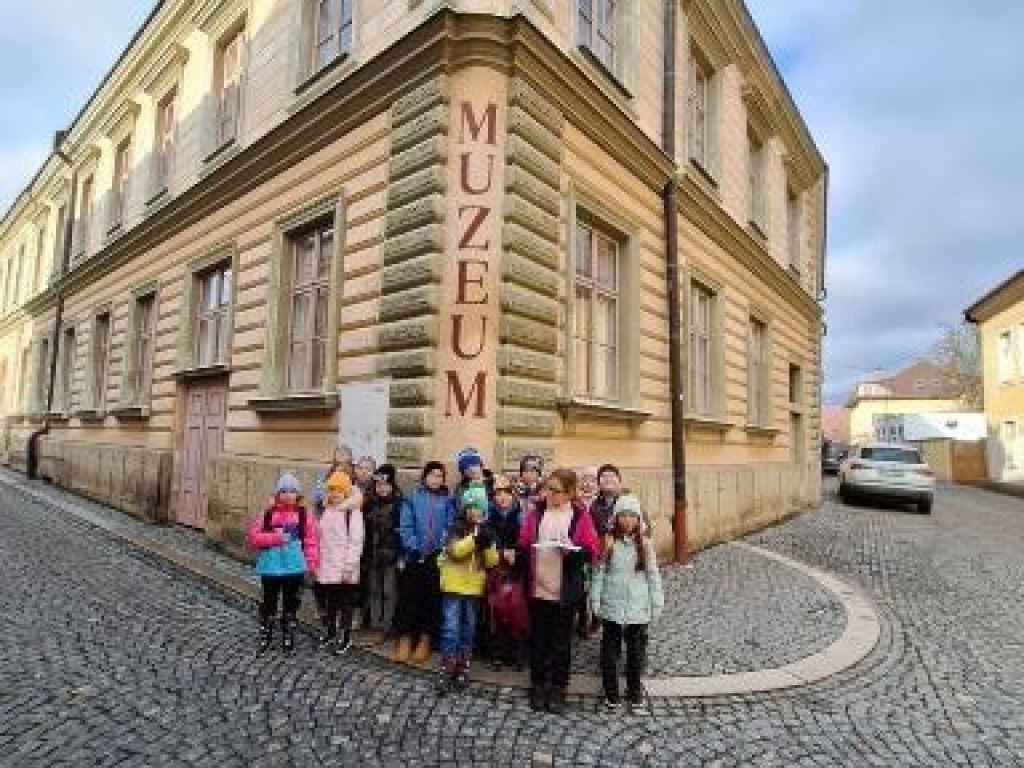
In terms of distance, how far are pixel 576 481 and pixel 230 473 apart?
19.4 feet

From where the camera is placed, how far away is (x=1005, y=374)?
29234mm

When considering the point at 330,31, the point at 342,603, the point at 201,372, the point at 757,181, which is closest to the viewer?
the point at 342,603

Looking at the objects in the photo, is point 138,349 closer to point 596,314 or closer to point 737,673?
point 596,314

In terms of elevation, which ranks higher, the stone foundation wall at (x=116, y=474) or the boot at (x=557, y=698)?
the stone foundation wall at (x=116, y=474)

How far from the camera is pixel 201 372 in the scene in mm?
10914

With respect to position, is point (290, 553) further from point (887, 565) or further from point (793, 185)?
point (793, 185)

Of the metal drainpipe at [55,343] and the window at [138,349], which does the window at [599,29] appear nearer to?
the window at [138,349]

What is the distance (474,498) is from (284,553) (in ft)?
5.51

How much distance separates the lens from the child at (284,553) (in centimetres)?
580

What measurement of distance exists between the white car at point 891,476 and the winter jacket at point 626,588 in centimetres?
1454

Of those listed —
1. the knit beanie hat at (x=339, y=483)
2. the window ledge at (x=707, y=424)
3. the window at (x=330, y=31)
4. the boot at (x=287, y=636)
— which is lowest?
the boot at (x=287, y=636)

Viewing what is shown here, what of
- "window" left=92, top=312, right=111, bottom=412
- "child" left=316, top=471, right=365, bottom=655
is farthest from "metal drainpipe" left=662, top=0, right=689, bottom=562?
"window" left=92, top=312, right=111, bottom=412

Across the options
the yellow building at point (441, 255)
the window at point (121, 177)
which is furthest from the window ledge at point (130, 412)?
the window at point (121, 177)

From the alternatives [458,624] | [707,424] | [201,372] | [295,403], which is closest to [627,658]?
[458,624]
